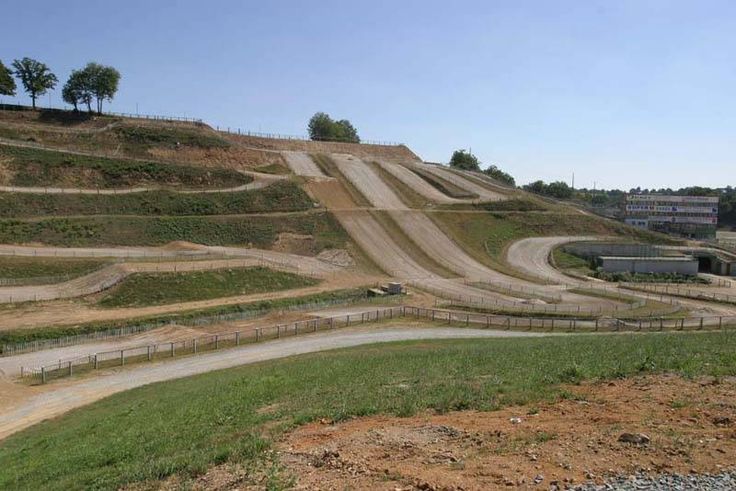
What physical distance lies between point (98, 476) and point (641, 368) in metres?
14.8

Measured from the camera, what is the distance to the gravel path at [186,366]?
2762 centimetres

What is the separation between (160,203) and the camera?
79.0 m

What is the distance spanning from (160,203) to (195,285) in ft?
97.3

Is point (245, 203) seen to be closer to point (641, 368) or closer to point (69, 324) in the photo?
point (69, 324)

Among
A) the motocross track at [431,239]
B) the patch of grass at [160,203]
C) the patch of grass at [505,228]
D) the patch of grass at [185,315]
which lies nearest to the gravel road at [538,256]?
the patch of grass at [505,228]

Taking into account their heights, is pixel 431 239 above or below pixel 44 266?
above

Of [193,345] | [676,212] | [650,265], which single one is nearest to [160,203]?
[193,345]

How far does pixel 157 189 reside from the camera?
275 feet

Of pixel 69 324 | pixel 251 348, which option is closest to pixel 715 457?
pixel 251 348

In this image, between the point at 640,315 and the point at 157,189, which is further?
the point at 157,189

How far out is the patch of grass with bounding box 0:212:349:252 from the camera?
63.9 metres

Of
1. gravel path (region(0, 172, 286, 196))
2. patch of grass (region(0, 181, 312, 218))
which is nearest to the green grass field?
patch of grass (region(0, 181, 312, 218))

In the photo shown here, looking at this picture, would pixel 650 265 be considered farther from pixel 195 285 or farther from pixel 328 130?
pixel 328 130

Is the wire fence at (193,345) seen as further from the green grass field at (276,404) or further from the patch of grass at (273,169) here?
the patch of grass at (273,169)
